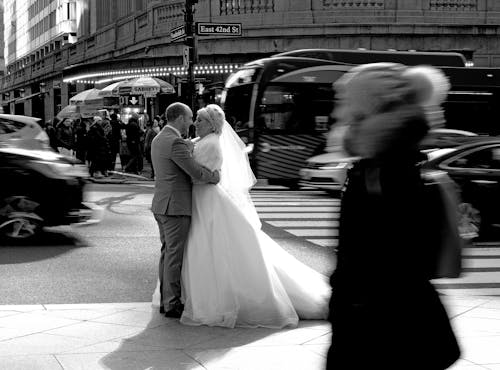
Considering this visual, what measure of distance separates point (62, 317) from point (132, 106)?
29.7m

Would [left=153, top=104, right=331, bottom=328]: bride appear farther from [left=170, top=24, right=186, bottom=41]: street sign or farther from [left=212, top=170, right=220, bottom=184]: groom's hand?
[left=170, top=24, right=186, bottom=41]: street sign

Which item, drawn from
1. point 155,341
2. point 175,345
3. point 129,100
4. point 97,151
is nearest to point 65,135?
point 129,100

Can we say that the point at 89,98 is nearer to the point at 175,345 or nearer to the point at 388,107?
the point at 175,345

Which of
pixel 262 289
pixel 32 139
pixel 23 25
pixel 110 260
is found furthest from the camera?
pixel 23 25

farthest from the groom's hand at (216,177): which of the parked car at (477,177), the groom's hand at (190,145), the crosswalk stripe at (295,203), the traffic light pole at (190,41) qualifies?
the traffic light pole at (190,41)

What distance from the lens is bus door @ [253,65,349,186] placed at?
21469 mm

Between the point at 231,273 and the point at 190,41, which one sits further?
the point at 190,41

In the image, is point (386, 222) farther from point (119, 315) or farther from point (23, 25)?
point (23, 25)

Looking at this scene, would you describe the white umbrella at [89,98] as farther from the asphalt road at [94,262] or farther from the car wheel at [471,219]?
the car wheel at [471,219]

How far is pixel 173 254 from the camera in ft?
24.5

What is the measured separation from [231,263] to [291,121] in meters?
14.5

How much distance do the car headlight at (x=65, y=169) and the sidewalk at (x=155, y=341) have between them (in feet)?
13.5

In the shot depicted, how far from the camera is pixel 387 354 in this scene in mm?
3338

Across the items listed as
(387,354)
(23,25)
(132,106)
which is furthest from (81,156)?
(23,25)
